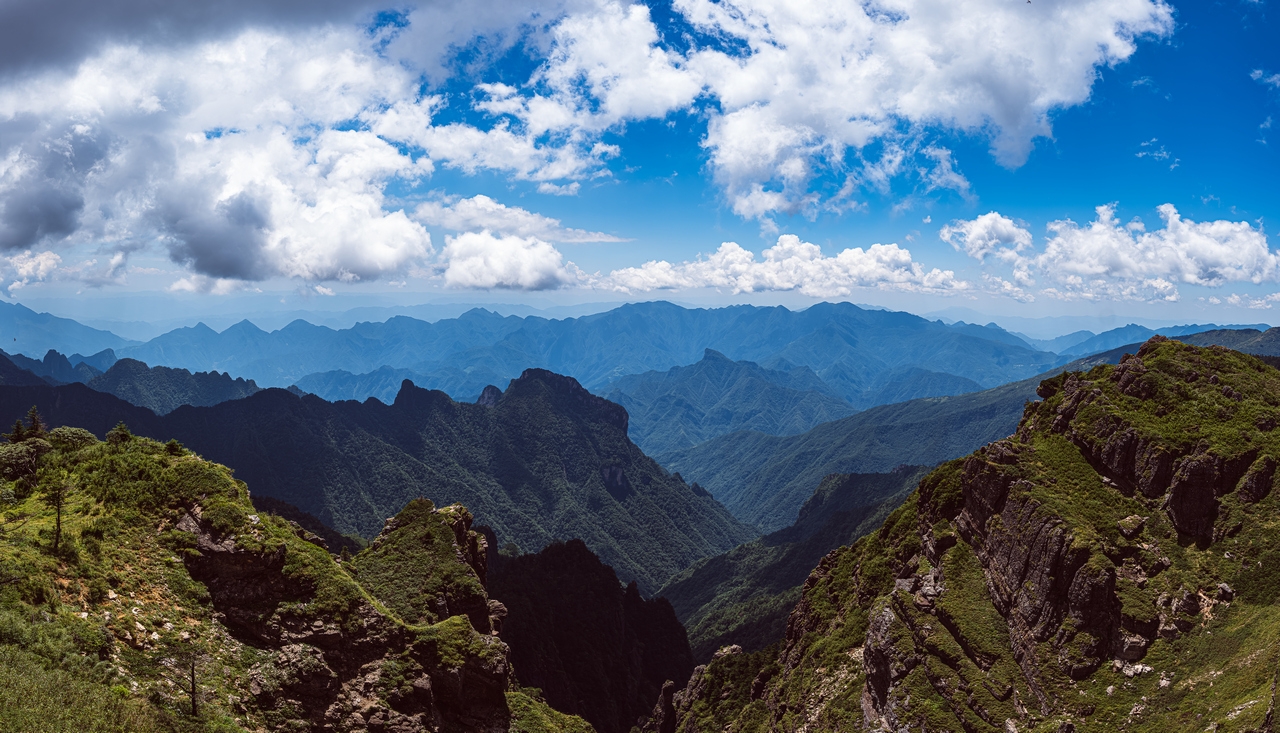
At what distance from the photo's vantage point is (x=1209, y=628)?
159 feet

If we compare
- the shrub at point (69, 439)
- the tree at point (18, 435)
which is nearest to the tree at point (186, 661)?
the shrub at point (69, 439)

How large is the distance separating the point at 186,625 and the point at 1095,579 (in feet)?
218

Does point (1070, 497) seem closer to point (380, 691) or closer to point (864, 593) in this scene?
point (864, 593)

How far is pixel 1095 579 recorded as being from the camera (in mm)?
52719

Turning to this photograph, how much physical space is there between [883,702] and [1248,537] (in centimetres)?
3328

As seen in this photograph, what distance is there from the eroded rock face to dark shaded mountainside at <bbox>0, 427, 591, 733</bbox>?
92 millimetres

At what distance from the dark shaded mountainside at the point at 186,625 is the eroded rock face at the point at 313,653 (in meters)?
0.09

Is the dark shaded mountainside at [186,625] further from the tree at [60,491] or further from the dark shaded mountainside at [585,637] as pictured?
the dark shaded mountainside at [585,637]

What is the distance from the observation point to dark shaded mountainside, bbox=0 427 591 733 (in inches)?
1142

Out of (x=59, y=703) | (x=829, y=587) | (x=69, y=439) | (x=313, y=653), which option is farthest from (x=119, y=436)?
(x=829, y=587)

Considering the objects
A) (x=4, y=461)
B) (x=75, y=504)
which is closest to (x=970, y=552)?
(x=75, y=504)

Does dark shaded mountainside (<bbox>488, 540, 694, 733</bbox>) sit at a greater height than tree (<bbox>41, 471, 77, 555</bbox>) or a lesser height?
lesser

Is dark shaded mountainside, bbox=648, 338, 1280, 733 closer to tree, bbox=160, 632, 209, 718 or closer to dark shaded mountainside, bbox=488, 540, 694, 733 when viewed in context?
tree, bbox=160, 632, 209, 718

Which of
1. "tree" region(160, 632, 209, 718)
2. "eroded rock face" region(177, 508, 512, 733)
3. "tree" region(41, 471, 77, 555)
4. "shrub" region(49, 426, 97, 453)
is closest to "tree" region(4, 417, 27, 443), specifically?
"shrub" region(49, 426, 97, 453)
